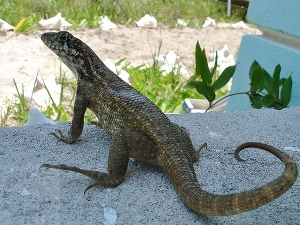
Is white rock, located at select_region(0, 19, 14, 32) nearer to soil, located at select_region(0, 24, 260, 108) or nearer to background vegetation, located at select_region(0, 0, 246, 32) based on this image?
soil, located at select_region(0, 24, 260, 108)

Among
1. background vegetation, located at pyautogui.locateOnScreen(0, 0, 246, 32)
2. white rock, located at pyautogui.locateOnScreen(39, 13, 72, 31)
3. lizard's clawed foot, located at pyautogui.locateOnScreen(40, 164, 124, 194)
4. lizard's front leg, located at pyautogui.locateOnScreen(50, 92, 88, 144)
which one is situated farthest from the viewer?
background vegetation, located at pyautogui.locateOnScreen(0, 0, 246, 32)

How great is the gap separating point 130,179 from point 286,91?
5.93 feet

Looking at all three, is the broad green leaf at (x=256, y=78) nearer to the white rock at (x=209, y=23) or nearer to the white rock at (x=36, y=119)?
the white rock at (x=36, y=119)

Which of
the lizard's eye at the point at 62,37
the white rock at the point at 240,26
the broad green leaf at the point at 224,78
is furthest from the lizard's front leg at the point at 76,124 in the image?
the white rock at the point at 240,26

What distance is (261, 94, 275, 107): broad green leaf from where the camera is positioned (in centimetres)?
334

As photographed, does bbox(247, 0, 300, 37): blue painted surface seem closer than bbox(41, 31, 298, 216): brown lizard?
No

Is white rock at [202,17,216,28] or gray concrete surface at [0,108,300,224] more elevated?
gray concrete surface at [0,108,300,224]

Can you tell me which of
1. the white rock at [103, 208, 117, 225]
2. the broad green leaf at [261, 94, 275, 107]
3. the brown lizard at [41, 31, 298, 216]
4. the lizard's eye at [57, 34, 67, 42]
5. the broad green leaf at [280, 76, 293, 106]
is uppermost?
the lizard's eye at [57, 34, 67, 42]

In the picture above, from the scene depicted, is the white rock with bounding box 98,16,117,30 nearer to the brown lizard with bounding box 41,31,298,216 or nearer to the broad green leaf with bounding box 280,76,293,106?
the broad green leaf with bounding box 280,76,293,106

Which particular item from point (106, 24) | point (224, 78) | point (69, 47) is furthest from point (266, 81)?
point (106, 24)

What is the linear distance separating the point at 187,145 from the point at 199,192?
1.71ft

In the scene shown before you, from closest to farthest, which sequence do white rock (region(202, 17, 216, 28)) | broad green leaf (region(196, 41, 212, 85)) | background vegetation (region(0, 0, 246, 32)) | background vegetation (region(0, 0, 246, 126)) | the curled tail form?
the curled tail < broad green leaf (region(196, 41, 212, 85)) < background vegetation (region(0, 0, 246, 126)) < background vegetation (region(0, 0, 246, 32)) < white rock (region(202, 17, 216, 28))

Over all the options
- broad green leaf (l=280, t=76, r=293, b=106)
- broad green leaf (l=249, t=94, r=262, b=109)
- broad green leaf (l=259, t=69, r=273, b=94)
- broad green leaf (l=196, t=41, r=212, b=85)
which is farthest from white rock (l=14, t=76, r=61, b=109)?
broad green leaf (l=280, t=76, r=293, b=106)

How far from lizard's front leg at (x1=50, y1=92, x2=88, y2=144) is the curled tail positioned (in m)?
0.87
